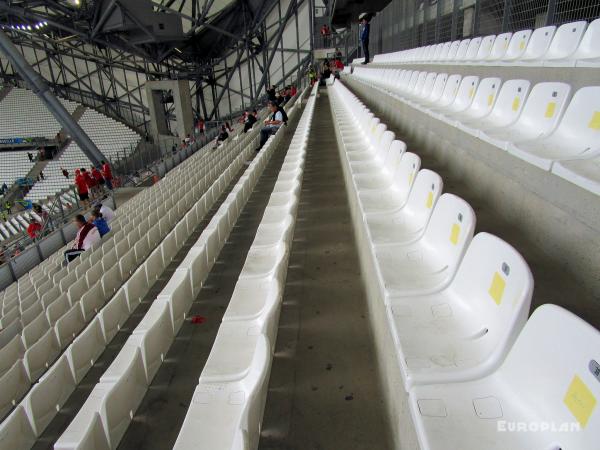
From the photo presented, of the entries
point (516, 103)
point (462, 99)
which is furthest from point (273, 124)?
point (516, 103)

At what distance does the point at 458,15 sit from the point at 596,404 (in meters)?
5.35

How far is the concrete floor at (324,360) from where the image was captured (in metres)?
1.39

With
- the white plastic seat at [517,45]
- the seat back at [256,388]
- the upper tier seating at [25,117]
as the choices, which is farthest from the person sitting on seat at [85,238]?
the upper tier seating at [25,117]

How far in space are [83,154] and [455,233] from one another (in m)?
20.5

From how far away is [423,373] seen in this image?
104 cm

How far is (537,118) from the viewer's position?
6.53 ft

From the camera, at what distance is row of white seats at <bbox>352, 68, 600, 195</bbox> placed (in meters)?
1.42

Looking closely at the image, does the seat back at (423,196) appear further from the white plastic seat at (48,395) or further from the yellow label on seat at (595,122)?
the white plastic seat at (48,395)

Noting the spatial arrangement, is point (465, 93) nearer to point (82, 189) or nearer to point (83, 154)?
point (82, 189)

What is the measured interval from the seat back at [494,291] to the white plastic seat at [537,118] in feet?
2.58

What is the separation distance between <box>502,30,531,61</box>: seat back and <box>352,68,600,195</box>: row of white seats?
0.43 m

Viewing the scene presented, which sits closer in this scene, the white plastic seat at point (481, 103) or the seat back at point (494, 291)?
the seat back at point (494, 291)

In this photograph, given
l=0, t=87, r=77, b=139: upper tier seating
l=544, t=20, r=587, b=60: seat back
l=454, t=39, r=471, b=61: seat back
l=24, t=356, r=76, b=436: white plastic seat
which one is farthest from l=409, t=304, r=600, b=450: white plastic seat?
l=0, t=87, r=77, b=139: upper tier seating

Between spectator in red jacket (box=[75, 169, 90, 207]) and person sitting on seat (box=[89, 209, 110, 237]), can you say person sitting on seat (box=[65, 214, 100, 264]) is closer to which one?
person sitting on seat (box=[89, 209, 110, 237])
